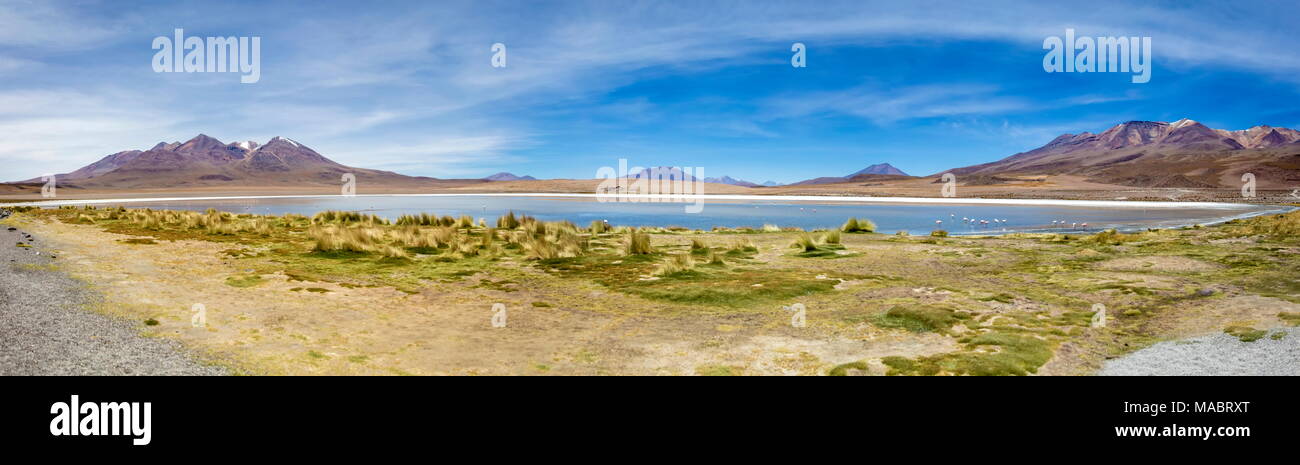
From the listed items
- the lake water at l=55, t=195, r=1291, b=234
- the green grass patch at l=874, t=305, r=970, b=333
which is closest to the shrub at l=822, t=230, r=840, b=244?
the green grass patch at l=874, t=305, r=970, b=333

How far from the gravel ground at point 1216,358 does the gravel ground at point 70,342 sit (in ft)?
26.1

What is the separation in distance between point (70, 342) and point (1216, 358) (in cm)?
1033

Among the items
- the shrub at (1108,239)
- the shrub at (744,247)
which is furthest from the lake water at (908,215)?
the shrub at (744,247)

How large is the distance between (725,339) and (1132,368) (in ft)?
12.3

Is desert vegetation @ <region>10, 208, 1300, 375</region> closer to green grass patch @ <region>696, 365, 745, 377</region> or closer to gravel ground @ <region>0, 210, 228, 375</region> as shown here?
green grass patch @ <region>696, 365, 745, 377</region>

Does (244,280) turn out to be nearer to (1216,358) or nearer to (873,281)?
(873,281)

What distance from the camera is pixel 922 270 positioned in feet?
40.1

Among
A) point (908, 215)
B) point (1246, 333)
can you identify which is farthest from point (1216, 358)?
point (908, 215)

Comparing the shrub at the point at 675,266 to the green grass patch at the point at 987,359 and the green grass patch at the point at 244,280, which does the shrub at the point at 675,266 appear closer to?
the green grass patch at the point at 987,359

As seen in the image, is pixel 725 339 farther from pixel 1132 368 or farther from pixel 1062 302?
pixel 1062 302

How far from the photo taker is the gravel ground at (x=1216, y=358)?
17.3ft

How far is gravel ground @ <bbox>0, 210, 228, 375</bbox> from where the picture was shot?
492cm

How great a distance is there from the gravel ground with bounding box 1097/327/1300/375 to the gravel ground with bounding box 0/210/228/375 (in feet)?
26.1
